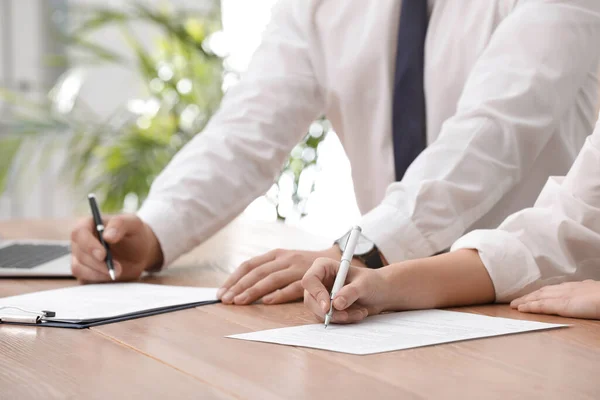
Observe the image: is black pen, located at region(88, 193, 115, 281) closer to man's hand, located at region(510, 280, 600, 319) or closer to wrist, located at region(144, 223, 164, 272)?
wrist, located at region(144, 223, 164, 272)

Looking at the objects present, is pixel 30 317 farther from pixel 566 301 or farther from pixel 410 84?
pixel 410 84

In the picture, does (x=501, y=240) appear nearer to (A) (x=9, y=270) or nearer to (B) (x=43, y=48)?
(A) (x=9, y=270)

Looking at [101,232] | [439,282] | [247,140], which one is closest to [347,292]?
[439,282]

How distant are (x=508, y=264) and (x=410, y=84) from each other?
56 cm

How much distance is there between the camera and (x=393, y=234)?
4.13 feet

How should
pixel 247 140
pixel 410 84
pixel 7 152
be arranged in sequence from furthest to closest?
pixel 7 152 → pixel 247 140 → pixel 410 84

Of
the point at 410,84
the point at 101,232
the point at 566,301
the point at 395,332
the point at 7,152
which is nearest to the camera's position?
the point at 395,332

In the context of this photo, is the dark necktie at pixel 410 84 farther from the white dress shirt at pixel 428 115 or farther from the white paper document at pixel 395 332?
the white paper document at pixel 395 332

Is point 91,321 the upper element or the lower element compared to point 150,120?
lower

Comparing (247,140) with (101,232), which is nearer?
(101,232)

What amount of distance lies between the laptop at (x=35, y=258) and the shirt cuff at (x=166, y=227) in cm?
17

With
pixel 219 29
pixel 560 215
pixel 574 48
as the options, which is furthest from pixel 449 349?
pixel 219 29

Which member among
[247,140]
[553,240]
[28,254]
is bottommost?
[28,254]

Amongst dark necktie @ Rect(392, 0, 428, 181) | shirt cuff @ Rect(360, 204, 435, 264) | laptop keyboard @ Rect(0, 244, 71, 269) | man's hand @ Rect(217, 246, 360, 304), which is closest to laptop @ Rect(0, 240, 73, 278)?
laptop keyboard @ Rect(0, 244, 71, 269)
